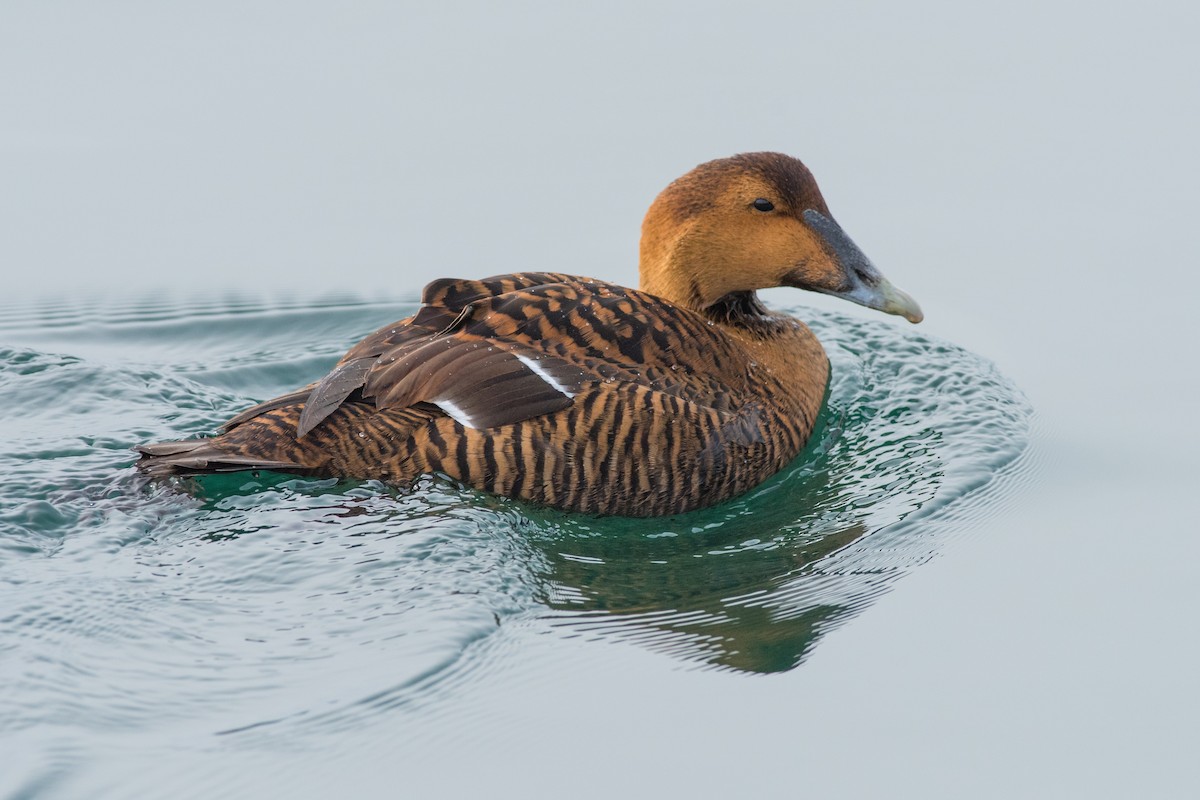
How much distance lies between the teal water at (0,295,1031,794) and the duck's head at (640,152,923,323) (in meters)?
0.84

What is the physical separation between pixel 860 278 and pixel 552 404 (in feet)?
5.56

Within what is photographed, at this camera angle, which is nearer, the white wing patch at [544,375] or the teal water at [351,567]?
the teal water at [351,567]

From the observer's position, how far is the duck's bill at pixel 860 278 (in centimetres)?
721

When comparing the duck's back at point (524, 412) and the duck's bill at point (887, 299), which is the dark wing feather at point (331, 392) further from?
the duck's bill at point (887, 299)

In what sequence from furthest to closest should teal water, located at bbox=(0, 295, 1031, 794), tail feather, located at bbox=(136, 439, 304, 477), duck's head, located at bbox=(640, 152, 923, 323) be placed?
duck's head, located at bbox=(640, 152, 923, 323)
tail feather, located at bbox=(136, 439, 304, 477)
teal water, located at bbox=(0, 295, 1031, 794)

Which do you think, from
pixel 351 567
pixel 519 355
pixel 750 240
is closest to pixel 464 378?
pixel 519 355

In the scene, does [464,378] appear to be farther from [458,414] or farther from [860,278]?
[860,278]

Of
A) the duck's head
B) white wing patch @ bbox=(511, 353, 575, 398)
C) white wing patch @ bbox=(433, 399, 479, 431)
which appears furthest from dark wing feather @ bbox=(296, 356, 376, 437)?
the duck's head

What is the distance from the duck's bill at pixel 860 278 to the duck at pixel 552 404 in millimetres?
281

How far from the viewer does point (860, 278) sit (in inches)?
286

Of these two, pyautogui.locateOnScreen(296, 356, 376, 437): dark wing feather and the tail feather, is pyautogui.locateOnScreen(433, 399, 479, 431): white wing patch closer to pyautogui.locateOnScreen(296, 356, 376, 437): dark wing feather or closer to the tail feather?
pyautogui.locateOnScreen(296, 356, 376, 437): dark wing feather

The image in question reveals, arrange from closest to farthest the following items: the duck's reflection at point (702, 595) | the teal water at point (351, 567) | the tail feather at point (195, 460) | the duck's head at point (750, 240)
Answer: the teal water at point (351, 567) → the duck's reflection at point (702, 595) → the tail feather at point (195, 460) → the duck's head at point (750, 240)

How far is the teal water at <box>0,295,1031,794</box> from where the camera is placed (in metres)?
5.21

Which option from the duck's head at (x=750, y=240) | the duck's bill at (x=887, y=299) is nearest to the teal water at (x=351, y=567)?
the duck's bill at (x=887, y=299)
